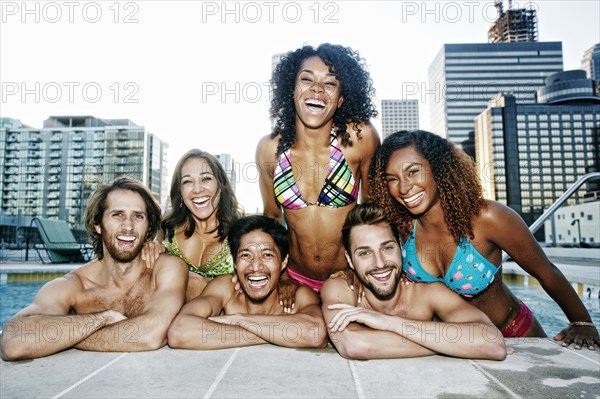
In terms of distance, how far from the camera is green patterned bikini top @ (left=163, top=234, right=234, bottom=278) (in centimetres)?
366

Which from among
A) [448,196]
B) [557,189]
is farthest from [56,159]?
[557,189]

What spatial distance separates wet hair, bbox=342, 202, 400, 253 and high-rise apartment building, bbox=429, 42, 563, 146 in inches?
4578

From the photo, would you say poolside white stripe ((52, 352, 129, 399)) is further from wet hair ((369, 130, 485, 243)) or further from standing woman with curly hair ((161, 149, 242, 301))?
wet hair ((369, 130, 485, 243))

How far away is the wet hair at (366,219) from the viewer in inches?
119

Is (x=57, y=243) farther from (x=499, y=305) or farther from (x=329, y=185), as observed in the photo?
(x=499, y=305)

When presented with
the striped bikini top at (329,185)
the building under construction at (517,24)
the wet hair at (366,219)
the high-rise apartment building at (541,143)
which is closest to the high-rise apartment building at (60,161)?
the high-rise apartment building at (541,143)

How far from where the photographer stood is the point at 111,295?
324cm

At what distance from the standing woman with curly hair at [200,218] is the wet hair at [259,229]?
309 mm

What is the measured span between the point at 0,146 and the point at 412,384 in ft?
366

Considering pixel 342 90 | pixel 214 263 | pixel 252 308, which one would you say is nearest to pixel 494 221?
pixel 342 90

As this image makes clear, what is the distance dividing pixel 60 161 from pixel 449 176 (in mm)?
102350

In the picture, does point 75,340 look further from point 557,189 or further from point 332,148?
point 557,189

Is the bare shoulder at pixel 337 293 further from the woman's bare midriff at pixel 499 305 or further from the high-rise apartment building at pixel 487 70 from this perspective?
the high-rise apartment building at pixel 487 70

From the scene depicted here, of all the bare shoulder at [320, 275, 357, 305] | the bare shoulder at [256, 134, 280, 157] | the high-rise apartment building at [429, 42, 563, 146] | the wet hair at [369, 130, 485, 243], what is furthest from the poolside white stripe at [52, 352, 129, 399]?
the high-rise apartment building at [429, 42, 563, 146]
